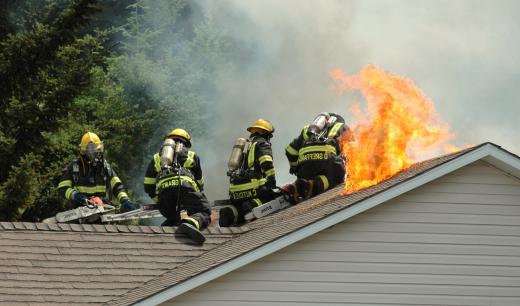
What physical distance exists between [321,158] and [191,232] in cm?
353

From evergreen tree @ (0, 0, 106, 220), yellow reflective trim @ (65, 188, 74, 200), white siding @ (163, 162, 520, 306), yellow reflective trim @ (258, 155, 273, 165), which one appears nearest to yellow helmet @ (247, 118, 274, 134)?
yellow reflective trim @ (258, 155, 273, 165)

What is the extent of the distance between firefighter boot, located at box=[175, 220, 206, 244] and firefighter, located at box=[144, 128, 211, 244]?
25.8 inches

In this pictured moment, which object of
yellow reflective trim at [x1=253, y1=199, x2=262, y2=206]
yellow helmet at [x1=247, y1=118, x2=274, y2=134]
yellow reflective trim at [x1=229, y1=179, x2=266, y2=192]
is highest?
yellow helmet at [x1=247, y1=118, x2=274, y2=134]

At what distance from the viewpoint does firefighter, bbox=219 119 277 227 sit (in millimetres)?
18703

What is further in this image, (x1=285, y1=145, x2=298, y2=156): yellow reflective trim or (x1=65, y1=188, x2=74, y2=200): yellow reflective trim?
(x1=285, y1=145, x2=298, y2=156): yellow reflective trim

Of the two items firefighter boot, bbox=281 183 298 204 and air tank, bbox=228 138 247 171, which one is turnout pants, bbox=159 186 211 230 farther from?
firefighter boot, bbox=281 183 298 204

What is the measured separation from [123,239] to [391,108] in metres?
4.13

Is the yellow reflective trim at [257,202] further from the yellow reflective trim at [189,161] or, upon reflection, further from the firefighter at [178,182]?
the yellow reflective trim at [189,161]

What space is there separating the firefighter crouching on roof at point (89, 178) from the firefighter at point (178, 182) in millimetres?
969

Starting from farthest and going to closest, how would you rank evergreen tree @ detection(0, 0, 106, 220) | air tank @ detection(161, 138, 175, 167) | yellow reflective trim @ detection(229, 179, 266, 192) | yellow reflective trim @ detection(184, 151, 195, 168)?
evergreen tree @ detection(0, 0, 106, 220), yellow reflective trim @ detection(229, 179, 266, 192), yellow reflective trim @ detection(184, 151, 195, 168), air tank @ detection(161, 138, 175, 167)

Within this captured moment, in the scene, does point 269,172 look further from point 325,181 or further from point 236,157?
point 325,181

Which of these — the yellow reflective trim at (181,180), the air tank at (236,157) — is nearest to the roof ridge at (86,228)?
the yellow reflective trim at (181,180)

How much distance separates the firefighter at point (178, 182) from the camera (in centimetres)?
1712

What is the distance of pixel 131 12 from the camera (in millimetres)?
41062
